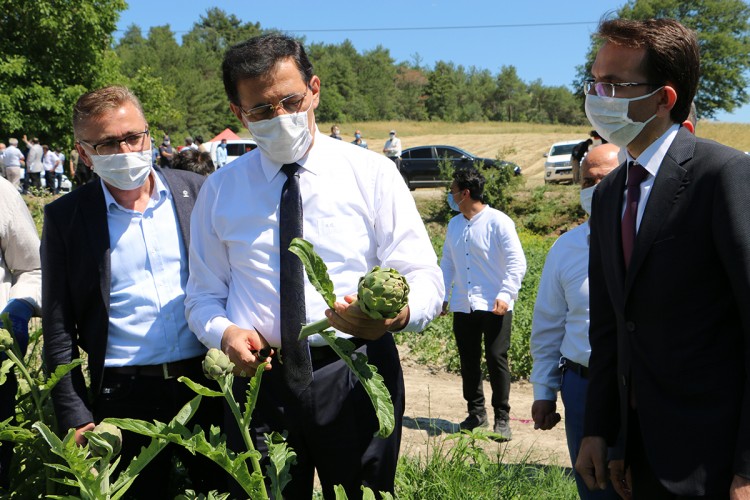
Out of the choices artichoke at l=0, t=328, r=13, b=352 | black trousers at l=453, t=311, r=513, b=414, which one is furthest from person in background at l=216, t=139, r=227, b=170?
artichoke at l=0, t=328, r=13, b=352

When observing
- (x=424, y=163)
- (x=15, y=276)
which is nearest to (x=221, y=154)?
(x=424, y=163)

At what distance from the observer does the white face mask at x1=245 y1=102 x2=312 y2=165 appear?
2.44 meters

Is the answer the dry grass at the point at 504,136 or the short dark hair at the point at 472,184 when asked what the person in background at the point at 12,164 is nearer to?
the dry grass at the point at 504,136

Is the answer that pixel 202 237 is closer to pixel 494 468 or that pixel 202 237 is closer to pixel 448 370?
pixel 494 468

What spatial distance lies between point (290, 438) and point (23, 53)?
3042 cm

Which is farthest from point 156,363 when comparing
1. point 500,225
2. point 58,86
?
point 58,86

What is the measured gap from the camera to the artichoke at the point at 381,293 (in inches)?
68.9

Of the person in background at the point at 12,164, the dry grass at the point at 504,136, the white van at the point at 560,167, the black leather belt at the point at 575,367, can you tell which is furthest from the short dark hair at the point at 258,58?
the dry grass at the point at 504,136

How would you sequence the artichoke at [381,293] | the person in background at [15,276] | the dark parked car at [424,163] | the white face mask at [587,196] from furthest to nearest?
the dark parked car at [424,163] < the white face mask at [587,196] < the person in background at [15,276] < the artichoke at [381,293]

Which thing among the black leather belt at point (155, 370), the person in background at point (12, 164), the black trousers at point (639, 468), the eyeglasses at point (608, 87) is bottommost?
the person in background at point (12, 164)

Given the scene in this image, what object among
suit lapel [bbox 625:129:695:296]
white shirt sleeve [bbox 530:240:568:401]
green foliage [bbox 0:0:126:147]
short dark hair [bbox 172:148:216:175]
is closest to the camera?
Answer: suit lapel [bbox 625:129:695:296]

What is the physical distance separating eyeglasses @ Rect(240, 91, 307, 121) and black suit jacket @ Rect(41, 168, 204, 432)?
2.80 feet

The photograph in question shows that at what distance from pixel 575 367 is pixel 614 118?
147 cm

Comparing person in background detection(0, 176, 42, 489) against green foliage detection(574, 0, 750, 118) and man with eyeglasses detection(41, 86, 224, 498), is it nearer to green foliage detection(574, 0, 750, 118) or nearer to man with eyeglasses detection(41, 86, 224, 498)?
man with eyeglasses detection(41, 86, 224, 498)
